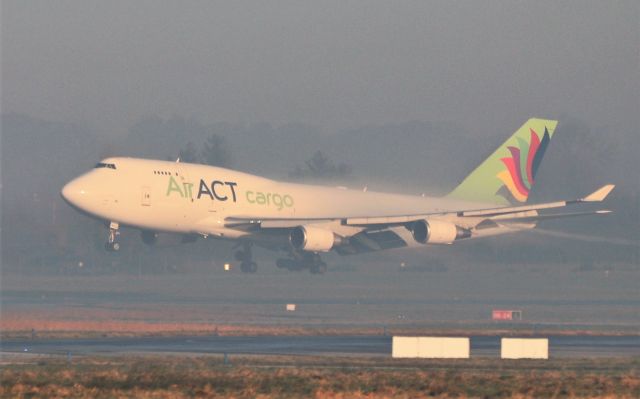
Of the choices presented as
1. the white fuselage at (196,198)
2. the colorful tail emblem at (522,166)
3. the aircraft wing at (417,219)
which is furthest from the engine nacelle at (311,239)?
the colorful tail emblem at (522,166)

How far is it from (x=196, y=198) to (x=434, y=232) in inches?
476

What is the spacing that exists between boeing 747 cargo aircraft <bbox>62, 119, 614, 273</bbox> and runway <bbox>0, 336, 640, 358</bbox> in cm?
1755

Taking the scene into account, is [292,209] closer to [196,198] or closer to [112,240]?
[196,198]

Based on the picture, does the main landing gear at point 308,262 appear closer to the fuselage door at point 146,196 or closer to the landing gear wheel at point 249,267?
the landing gear wheel at point 249,267

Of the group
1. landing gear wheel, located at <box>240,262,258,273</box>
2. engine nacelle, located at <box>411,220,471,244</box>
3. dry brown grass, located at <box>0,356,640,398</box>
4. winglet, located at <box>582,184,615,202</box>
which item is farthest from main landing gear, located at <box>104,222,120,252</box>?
dry brown grass, located at <box>0,356,640,398</box>

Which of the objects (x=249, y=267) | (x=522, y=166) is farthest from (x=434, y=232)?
(x=522, y=166)

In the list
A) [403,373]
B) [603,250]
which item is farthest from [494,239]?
[403,373]

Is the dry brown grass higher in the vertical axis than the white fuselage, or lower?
lower

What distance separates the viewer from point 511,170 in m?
72.2

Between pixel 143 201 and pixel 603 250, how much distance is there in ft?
86.7

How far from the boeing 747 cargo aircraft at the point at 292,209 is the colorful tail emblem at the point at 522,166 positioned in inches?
4.3

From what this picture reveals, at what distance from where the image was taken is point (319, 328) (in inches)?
1762

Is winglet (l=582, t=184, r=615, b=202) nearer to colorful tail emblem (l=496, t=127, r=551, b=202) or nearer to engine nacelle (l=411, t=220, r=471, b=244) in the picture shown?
engine nacelle (l=411, t=220, r=471, b=244)

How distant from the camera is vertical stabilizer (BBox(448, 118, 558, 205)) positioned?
71250mm
